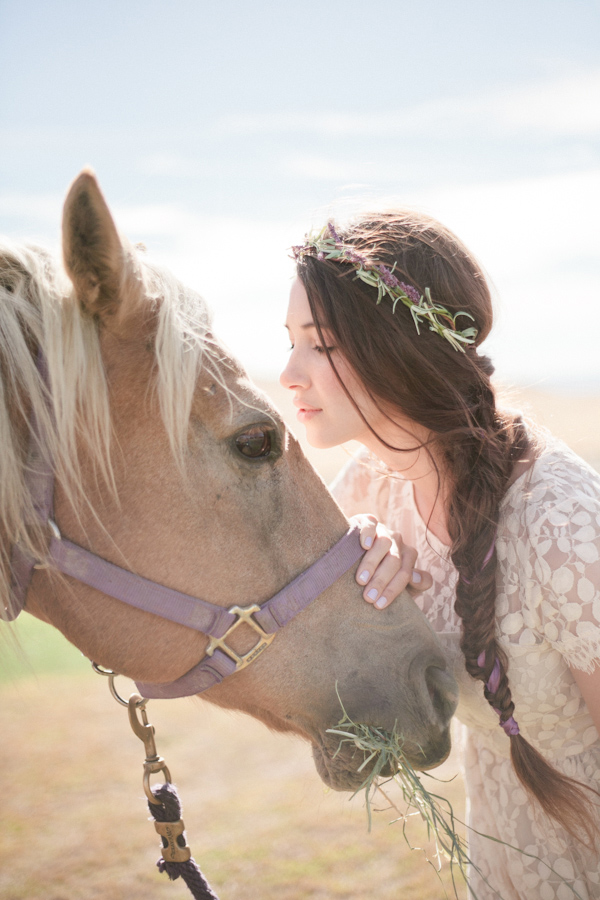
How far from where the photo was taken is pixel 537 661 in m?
1.52

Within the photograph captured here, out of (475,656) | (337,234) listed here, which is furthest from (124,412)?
(475,656)

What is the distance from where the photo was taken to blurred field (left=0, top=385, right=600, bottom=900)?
2883 millimetres

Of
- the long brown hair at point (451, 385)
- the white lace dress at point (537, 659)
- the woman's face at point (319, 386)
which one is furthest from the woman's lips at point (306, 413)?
the white lace dress at point (537, 659)

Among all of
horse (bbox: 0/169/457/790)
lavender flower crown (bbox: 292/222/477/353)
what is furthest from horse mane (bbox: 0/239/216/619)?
lavender flower crown (bbox: 292/222/477/353)

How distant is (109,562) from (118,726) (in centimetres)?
411

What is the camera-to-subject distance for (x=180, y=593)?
1.23 meters

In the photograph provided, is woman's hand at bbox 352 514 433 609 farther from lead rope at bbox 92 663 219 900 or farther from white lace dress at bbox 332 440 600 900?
lead rope at bbox 92 663 219 900

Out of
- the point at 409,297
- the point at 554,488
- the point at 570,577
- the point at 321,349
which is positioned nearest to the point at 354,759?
the point at 570,577

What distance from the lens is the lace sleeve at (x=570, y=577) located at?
1389mm

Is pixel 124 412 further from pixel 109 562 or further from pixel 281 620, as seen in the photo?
pixel 281 620

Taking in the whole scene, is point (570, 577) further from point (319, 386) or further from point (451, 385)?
point (319, 386)

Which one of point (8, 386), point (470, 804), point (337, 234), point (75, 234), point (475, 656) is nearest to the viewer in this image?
point (75, 234)

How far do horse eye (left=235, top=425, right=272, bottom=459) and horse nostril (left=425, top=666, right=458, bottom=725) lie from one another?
2.09ft

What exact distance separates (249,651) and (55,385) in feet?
2.20
